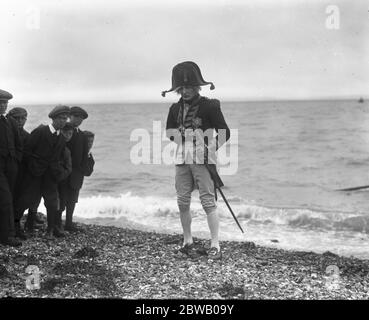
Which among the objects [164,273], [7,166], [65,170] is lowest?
[164,273]

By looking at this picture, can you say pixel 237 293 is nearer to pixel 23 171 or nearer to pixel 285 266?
pixel 285 266

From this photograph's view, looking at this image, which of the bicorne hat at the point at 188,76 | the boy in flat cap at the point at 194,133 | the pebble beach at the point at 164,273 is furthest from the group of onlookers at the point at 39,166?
the bicorne hat at the point at 188,76

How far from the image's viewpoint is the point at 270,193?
15117 millimetres

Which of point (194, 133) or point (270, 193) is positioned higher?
point (194, 133)

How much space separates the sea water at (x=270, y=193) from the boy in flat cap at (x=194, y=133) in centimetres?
318

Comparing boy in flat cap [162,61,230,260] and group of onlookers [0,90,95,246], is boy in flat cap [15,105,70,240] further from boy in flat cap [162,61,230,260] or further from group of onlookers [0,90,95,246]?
boy in flat cap [162,61,230,260]

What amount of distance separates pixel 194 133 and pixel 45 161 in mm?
2049

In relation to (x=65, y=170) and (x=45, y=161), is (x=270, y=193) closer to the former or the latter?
(x=65, y=170)

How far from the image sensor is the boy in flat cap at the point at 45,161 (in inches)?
232

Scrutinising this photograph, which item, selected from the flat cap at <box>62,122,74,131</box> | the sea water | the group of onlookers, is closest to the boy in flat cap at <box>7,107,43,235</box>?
the group of onlookers

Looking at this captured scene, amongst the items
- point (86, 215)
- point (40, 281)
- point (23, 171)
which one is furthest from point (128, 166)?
point (40, 281)

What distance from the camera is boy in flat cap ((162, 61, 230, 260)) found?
17.1ft

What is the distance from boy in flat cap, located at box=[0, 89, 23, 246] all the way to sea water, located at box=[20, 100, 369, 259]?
4.06 m

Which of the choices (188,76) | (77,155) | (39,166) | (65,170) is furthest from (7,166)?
(188,76)
